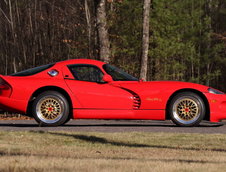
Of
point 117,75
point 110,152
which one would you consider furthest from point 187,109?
point 110,152

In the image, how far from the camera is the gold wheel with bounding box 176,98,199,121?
11.2 metres

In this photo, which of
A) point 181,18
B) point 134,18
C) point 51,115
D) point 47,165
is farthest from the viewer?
point 181,18

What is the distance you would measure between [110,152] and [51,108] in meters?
3.95

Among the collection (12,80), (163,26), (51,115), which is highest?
(163,26)

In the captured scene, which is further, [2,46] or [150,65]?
[2,46]

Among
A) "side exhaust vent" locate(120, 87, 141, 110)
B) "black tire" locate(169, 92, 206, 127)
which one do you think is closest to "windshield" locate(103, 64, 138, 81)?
"side exhaust vent" locate(120, 87, 141, 110)

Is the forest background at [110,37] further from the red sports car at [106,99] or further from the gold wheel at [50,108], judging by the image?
the gold wheel at [50,108]

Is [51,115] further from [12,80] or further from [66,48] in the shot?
[66,48]

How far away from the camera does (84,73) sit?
11.8m

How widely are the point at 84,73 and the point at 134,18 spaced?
46.9ft

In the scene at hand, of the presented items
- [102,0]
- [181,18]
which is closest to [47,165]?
[102,0]

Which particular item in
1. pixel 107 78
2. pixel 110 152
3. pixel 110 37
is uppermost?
pixel 110 37

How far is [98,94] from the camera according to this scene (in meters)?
11.2

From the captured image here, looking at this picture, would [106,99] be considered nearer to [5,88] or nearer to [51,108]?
[51,108]
